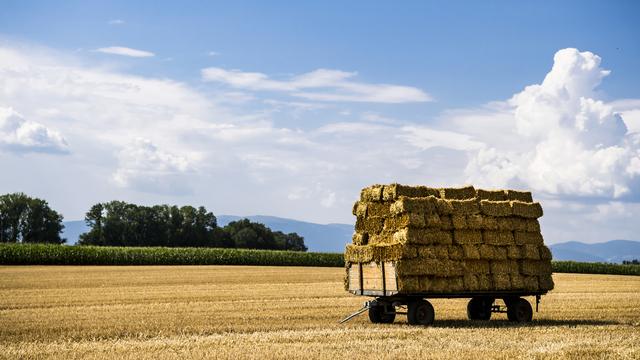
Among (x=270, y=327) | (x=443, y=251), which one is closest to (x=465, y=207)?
(x=443, y=251)

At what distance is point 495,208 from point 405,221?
10.1ft

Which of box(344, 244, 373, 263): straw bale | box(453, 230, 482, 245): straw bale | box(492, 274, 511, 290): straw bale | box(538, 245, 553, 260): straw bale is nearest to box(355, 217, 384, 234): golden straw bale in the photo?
box(344, 244, 373, 263): straw bale

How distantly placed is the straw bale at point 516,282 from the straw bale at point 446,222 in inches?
94.5

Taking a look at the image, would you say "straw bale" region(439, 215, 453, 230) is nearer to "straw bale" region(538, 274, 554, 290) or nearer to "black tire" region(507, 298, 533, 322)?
"black tire" region(507, 298, 533, 322)

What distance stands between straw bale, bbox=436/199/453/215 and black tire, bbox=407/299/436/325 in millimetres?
2399

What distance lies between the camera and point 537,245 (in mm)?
22578

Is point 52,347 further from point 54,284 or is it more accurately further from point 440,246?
point 54,284

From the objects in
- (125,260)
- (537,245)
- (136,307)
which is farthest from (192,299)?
(125,260)

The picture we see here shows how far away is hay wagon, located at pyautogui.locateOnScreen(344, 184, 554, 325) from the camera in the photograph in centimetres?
2022

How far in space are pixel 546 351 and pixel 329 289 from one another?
20.8 m

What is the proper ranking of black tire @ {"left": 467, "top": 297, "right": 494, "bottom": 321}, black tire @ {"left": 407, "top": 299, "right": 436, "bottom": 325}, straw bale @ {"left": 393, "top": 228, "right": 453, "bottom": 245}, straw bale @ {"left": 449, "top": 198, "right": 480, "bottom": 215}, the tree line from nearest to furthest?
1. straw bale @ {"left": 393, "top": 228, "right": 453, "bottom": 245}
2. black tire @ {"left": 407, "top": 299, "right": 436, "bottom": 325}
3. straw bale @ {"left": 449, "top": 198, "right": 480, "bottom": 215}
4. black tire @ {"left": 467, "top": 297, "right": 494, "bottom": 321}
5. the tree line

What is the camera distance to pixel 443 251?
67.7 ft

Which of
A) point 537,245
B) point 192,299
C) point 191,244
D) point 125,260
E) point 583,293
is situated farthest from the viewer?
point 191,244

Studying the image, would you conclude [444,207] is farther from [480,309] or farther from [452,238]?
[480,309]
